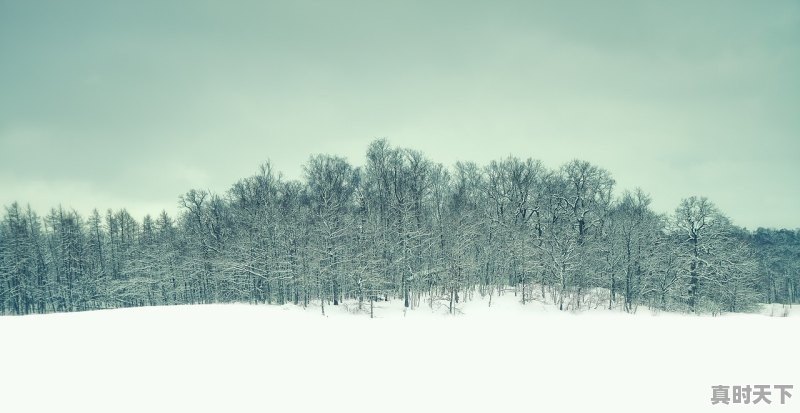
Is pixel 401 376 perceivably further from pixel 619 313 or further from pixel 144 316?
pixel 619 313

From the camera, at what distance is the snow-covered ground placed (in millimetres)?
10250

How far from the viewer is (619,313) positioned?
37281 millimetres

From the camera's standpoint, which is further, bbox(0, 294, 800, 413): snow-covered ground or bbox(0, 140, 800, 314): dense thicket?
bbox(0, 140, 800, 314): dense thicket

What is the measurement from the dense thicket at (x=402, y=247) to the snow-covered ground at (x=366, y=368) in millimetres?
15749

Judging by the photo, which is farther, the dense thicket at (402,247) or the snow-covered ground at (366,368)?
the dense thicket at (402,247)

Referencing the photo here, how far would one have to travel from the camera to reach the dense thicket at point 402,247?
3938cm

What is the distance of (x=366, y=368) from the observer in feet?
44.1

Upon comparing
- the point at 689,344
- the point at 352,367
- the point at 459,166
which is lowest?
the point at 689,344

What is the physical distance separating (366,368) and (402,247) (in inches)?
1007

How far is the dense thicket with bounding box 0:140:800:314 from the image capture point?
3938cm

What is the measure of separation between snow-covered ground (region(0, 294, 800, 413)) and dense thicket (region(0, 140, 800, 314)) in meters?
15.7

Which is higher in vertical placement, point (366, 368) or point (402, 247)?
point (402, 247)

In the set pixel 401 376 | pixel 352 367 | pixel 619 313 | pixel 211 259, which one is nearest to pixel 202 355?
pixel 352 367

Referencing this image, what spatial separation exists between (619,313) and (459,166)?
3025 centimetres
